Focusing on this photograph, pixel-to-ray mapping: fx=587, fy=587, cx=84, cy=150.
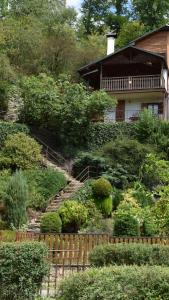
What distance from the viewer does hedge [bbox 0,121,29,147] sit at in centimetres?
3359

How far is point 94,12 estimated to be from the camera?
207 ft

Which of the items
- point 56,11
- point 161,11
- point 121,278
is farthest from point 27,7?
point 121,278

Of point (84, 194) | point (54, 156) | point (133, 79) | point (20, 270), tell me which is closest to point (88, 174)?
point (54, 156)

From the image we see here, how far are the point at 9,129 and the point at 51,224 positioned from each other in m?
11.5

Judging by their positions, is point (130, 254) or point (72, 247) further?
point (72, 247)

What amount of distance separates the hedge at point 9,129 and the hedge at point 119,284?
25480 mm

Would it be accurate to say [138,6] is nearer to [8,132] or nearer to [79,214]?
[8,132]

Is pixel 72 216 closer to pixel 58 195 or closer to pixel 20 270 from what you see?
pixel 58 195

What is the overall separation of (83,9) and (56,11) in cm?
646

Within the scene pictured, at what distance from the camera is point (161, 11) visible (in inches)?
2212

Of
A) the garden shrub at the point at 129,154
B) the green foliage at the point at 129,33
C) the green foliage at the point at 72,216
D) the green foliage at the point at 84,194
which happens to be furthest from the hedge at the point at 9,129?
the green foliage at the point at 129,33

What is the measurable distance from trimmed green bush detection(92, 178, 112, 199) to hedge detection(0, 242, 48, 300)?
685 inches

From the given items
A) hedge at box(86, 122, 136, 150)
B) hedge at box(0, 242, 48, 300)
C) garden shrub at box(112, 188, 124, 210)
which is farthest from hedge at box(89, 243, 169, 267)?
hedge at box(86, 122, 136, 150)

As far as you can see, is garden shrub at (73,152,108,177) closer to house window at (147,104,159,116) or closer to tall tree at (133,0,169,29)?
house window at (147,104,159,116)
